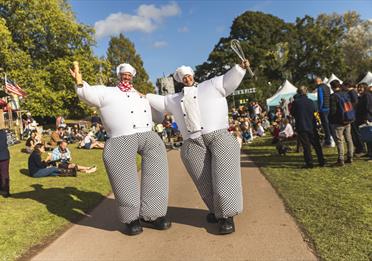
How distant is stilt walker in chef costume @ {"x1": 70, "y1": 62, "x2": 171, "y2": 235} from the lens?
5250mm

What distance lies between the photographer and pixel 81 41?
116ft

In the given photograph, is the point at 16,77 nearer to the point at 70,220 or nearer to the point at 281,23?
the point at 70,220

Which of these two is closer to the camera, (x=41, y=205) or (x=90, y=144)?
(x=41, y=205)

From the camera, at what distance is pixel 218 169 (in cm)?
497

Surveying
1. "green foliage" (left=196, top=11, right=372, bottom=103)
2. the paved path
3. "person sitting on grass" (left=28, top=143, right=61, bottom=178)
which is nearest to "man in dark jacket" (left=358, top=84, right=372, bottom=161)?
the paved path

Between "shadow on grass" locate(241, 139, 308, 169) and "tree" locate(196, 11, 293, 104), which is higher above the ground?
"tree" locate(196, 11, 293, 104)

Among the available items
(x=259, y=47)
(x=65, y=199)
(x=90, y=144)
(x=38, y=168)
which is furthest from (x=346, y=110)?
(x=259, y=47)

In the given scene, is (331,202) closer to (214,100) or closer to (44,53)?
(214,100)

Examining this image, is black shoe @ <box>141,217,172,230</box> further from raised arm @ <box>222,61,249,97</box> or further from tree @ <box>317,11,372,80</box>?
tree @ <box>317,11,372,80</box>

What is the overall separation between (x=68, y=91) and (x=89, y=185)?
24036 mm

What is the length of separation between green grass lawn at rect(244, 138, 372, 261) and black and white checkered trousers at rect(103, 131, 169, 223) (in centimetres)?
179

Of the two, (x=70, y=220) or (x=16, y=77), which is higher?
(x=16, y=77)

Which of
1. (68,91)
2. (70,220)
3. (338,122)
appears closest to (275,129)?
(338,122)

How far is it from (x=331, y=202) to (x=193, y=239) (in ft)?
7.17
